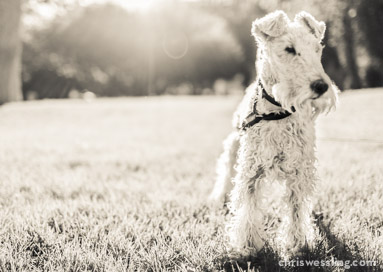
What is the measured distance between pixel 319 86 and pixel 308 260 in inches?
55.5

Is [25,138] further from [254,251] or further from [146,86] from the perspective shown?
[146,86]

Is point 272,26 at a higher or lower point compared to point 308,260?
higher

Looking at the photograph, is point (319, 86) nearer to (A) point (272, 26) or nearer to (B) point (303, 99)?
(B) point (303, 99)

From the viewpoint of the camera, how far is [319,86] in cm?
247

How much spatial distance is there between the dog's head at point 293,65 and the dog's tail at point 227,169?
1.16 m

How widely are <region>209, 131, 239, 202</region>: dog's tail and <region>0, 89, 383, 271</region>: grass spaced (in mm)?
210

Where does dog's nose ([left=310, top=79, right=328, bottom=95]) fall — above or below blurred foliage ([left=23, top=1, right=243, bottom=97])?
below

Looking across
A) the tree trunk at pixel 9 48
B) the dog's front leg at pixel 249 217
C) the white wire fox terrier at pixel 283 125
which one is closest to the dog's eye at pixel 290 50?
the white wire fox terrier at pixel 283 125

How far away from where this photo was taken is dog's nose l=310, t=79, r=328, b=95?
2.47m

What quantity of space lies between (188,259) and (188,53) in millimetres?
33298

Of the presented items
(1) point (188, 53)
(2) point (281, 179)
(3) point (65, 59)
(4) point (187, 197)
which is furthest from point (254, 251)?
(3) point (65, 59)

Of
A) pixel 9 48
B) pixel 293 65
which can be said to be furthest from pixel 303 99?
pixel 9 48

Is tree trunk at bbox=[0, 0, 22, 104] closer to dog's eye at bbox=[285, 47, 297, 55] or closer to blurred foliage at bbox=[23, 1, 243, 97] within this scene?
dog's eye at bbox=[285, 47, 297, 55]

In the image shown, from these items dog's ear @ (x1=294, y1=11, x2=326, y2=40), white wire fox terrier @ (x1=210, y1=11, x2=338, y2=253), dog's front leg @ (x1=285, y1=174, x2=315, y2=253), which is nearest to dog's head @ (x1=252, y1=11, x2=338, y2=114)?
white wire fox terrier @ (x1=210, y1=11, x2=338, y2=253)
